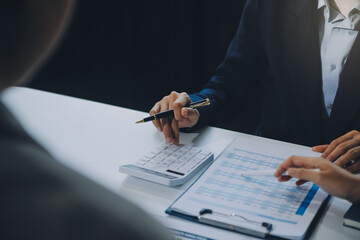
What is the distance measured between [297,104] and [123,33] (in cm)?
145

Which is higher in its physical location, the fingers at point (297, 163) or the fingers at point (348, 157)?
the fingers at point (297, 163)

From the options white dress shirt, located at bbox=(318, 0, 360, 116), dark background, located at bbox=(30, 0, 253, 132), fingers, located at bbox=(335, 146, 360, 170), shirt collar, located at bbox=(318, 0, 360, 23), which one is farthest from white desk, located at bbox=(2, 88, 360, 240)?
dark background, located at bbox=(30, 0, 253, 132)

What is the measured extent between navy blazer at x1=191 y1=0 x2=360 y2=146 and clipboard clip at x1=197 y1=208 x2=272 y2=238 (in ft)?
1.64

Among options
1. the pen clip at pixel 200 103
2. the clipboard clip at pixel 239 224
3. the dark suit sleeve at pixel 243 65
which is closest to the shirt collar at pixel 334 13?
the dark suit sleeve at pixel 243 65

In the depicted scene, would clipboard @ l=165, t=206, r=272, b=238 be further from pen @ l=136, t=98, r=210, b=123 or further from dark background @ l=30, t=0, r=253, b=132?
dark background @ l=30, t=0, r=253, b=132

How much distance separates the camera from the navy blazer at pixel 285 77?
4.72ft

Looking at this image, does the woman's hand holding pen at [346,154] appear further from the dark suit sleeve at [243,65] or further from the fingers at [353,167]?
the dark suit sleeve at [243,65]

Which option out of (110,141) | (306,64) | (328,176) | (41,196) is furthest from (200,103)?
(41,196)

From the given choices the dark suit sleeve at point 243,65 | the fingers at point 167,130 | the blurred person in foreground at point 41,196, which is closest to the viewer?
the blurred person in foreground at point 41,196

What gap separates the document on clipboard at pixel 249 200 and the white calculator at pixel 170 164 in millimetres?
34

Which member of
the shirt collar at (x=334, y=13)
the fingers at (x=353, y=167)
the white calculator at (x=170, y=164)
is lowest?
the fingers at (x=353, y=167)

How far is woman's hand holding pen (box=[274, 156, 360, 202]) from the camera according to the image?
949 millimetres

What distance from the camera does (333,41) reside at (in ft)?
4.91

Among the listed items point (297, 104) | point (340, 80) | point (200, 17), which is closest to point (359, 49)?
point (340, 80)
